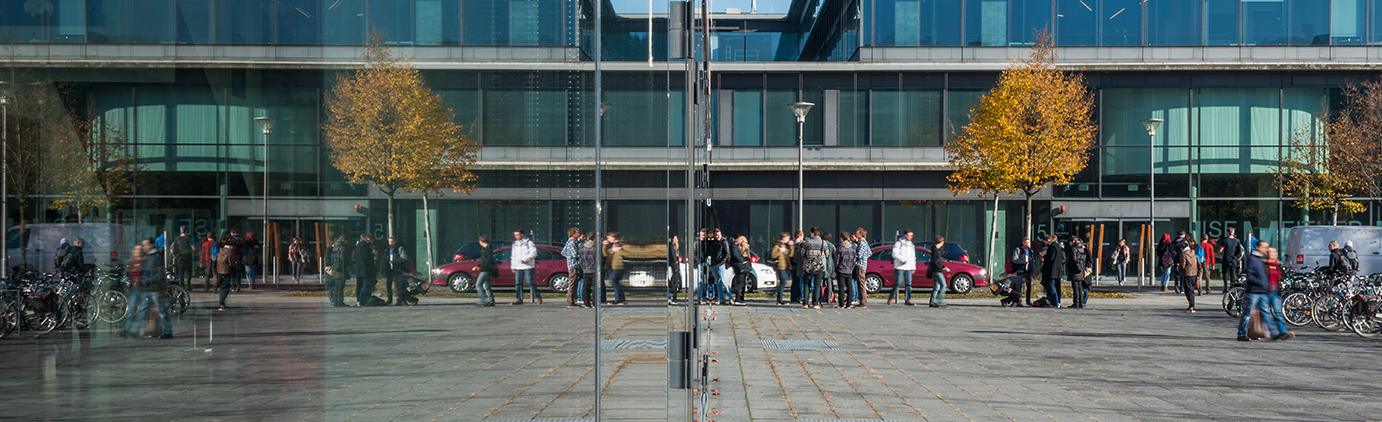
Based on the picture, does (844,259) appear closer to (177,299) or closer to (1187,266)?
(1187,266)

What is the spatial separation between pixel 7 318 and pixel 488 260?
46 centimetres

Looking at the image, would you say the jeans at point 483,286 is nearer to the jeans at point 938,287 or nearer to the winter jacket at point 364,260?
the winter jacket at point 364,260

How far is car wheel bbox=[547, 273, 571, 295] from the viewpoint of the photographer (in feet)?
4.65

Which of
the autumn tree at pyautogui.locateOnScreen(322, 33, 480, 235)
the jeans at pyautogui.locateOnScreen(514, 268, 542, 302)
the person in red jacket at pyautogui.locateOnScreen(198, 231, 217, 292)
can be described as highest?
the autumn tree at pyautogui.locateOnScreen(322, 33, 480, 235)

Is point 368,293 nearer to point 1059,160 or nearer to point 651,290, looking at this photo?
point 651,290

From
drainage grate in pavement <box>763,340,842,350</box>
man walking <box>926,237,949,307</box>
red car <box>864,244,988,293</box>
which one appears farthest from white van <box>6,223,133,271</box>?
red car <box>864,244,988,293</box>

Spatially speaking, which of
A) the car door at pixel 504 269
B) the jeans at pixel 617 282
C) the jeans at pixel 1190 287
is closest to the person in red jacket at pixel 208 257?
the car door at pixel 504 269

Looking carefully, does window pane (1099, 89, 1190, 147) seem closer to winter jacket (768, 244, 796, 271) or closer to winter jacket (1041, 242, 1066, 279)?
winter jacket (1041, 242, 1066, 279)

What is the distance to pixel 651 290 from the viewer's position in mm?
1788

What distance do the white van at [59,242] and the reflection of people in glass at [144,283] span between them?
2 cm

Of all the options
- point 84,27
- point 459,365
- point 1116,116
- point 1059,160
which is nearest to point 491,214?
point 459,365

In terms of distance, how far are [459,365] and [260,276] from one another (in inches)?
12.5

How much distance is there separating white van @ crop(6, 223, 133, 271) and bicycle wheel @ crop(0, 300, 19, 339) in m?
0.04

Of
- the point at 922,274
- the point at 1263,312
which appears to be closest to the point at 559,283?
the point at 1263,312
